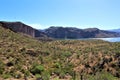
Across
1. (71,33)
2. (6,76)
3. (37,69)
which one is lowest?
(6,76)

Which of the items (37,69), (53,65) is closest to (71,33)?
(53,65)

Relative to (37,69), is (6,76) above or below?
below

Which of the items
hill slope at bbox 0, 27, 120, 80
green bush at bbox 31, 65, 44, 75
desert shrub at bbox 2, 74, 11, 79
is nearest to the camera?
desert shrub at bbox 2, 74, 11, 79

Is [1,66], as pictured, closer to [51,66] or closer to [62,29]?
[51,66]

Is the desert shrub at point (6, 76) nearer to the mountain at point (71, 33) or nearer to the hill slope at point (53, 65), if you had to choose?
the hill slope at point (53, 65)

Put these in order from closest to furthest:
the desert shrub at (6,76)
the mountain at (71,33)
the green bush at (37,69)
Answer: the desert shrub at (6,76) → the green bush at (37,69) → the mountain at (71,33)

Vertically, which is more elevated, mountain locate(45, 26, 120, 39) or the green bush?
mountain locate(45, 26, 120, 39)

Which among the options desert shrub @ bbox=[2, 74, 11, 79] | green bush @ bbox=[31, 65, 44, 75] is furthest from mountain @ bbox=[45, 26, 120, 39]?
desert shrub @ bbox=[2, 74, 11, 79]

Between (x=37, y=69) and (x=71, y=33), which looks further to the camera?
(x=71, y=33)

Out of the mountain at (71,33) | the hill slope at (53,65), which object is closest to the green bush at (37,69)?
the hill slope at (53,65)

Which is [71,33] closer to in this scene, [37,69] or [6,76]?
[37,69]

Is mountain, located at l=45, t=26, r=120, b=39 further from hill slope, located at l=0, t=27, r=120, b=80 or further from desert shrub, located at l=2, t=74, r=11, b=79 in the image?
desert shrub, located at l=2, t=74, r=11, b=79

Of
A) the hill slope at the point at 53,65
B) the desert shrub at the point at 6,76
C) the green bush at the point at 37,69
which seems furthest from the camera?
the green bush at the point at 37,69

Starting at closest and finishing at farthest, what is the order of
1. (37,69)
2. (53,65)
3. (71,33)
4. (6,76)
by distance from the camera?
(6,76)
(37,69)
(53,65)
(71,33)
